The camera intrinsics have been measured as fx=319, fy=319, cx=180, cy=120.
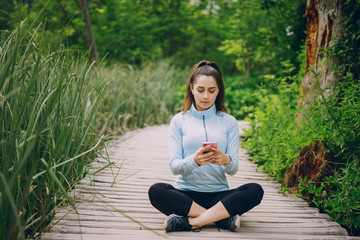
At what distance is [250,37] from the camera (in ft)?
30.2

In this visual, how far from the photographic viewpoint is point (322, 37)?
3729 millimetres

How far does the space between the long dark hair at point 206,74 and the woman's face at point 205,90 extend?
50mm

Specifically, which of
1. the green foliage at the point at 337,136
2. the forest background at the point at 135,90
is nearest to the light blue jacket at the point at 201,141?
the forest background at the point at 135,90

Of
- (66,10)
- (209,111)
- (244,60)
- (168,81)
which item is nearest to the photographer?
(209,111)

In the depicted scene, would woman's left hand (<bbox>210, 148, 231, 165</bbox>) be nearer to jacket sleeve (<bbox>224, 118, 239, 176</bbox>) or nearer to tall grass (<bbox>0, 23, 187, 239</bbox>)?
jacket sleeve (<bbox>224, 118, 239, 176</bbox>)

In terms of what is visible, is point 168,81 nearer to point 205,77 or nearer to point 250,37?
point 250,37

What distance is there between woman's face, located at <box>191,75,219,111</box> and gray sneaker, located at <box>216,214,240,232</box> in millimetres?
891

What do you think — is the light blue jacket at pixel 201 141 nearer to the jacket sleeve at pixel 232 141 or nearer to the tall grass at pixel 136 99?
the jacket sleeve at pixel 232 141

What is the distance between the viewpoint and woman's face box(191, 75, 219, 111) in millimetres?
2496

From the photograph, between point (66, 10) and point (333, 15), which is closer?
point (333, 15)

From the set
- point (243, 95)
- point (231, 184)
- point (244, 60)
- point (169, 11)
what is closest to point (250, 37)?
point (244, 60)

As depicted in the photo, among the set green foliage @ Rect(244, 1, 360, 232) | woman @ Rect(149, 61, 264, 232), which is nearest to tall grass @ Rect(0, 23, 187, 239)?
woman @ Rect(149, 61, 264, 232)

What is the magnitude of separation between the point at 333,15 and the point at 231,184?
2.21m

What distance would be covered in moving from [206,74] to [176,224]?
116cm
